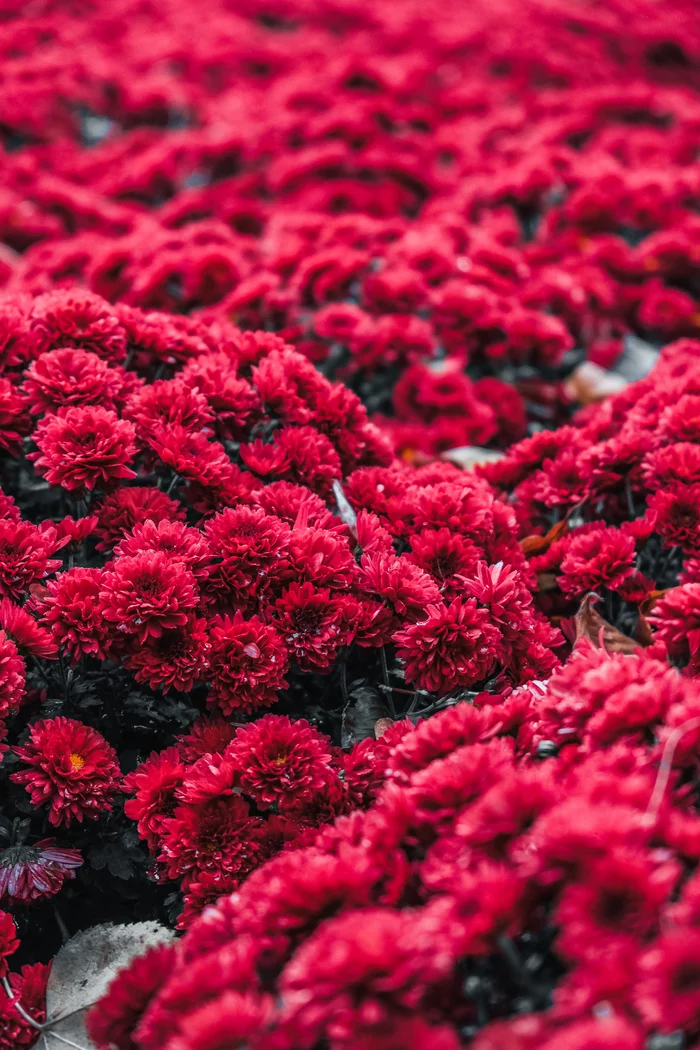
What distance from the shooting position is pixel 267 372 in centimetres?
212

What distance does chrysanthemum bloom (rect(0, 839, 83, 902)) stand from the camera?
1.65 meters

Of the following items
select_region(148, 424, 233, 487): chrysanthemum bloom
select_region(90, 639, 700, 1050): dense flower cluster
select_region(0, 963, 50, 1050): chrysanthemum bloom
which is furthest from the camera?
select_region(148, 424, 233, 487): chrysanthemum bloom

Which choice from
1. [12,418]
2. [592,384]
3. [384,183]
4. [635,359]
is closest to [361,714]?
[12,418]

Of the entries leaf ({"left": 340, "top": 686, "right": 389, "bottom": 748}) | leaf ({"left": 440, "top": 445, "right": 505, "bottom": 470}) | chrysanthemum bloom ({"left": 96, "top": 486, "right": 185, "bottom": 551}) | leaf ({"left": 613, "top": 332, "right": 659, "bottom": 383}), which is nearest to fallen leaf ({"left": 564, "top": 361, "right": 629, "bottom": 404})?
leaf ({"left": 613, "top": 332, "right": 659, "bottom": 383})

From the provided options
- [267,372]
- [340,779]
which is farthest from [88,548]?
[340,779]

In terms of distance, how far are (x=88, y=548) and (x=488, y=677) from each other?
2.89 ft

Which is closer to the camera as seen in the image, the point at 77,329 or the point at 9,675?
the point at 9,675

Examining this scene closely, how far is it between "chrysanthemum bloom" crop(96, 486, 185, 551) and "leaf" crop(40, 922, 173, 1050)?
72 cm

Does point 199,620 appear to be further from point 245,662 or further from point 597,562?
point 597,562

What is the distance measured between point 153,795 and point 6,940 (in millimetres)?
324

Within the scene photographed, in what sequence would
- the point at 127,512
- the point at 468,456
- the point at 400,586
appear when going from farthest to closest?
the point at 468,456 → the point at 127,512 → the point at 400,586

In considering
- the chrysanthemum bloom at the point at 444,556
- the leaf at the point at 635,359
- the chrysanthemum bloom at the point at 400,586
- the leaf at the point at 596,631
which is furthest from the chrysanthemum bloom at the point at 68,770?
the leaf at the point at 635,359

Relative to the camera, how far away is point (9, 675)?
1618mm

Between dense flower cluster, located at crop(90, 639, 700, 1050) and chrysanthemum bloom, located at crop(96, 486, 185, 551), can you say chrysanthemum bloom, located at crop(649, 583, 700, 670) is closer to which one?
dense flower cluster, located at crop(90, 639, 700, 1050)
